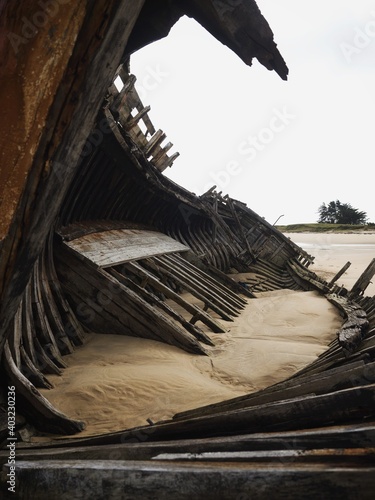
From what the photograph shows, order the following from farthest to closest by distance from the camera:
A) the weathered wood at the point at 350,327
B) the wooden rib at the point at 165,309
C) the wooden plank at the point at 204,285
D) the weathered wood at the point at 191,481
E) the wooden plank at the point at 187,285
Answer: the wooden plank at the point at 204,285
the wooden plank at the point at 187,285
the wooden rib at the point at 165,309
the weathered wood at the point at 350,327
the weathered wood at the point at 191,481

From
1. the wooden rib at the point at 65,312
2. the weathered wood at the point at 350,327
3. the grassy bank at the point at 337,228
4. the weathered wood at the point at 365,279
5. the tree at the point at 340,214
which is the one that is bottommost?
the wooden rib at the point at 65,312

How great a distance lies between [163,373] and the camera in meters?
3.64

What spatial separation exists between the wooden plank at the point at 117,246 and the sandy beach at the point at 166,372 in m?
1.16

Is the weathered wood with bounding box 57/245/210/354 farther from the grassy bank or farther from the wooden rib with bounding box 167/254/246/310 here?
the grassy bank

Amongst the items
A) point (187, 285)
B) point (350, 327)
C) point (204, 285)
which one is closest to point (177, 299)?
point (187, 285)

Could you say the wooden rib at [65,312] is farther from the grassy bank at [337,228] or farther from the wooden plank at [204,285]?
the grassy bank at [337,228]

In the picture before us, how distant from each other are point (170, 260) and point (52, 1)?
654cm

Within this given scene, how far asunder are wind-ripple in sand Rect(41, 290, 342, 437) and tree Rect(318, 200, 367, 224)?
52.0 meters

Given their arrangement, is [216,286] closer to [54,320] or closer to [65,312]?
[65,312]

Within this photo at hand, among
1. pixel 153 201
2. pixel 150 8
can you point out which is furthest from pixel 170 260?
pixel 150 8

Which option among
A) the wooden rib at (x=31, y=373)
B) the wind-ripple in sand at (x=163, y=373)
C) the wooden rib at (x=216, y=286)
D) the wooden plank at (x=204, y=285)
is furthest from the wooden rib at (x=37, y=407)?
the wooden rib at (x=216, y=286)

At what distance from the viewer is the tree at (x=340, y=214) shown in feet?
172

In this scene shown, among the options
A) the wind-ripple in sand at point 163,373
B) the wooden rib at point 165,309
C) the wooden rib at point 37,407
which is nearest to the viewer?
the wooden rib at point 37,407

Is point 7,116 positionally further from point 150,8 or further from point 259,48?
point 259,48
